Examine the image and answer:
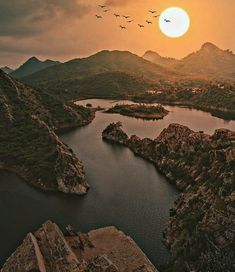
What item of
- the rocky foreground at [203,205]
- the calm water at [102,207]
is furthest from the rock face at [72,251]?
the rocky foreground at [203,205]

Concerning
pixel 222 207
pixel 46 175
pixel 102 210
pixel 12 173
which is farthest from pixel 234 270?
pixel 12 173

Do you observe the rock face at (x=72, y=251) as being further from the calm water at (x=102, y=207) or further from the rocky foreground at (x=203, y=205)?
the rocky foreground at (x=203, y=205)

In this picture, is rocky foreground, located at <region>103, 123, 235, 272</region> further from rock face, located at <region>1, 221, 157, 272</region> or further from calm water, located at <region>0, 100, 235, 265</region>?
rock face, located at <region>1, 221, 157, 272</region>

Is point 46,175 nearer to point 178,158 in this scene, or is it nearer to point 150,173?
point 150,173

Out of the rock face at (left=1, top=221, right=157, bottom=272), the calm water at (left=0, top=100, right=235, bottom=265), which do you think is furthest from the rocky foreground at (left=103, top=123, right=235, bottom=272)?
the rock face at (left=1, top=221, right=157, bottom=272)

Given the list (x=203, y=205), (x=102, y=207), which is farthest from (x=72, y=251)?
(x=203, y=205)

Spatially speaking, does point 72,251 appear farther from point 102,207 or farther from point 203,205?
point 203,205
